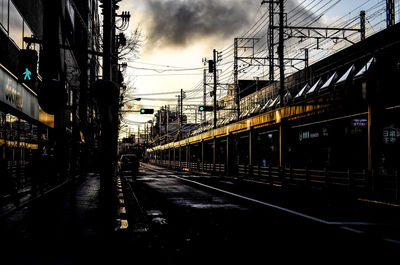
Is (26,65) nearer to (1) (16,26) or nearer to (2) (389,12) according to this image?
(1) (16,26)

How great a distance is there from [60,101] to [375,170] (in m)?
11.2

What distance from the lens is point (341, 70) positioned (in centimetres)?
2602

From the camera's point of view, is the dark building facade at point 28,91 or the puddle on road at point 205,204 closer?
the dark building facade at point 28,91

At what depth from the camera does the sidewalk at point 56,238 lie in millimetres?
5359

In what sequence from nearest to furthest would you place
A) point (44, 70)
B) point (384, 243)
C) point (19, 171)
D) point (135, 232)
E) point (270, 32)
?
point (384, 243) < point (135, 232) < point (44, 70) < point (19, 171) < point (270, 32)

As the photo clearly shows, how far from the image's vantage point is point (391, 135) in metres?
15.2

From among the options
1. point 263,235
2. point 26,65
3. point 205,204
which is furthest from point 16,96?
point 263,235

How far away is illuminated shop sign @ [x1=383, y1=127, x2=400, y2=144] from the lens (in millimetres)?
15125

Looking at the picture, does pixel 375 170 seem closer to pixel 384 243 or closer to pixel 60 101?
pixel 384 243

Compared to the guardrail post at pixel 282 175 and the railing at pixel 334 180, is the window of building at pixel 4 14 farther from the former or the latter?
the guardrail post at pixel 282 175

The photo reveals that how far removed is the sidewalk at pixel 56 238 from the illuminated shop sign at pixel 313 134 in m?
15.3

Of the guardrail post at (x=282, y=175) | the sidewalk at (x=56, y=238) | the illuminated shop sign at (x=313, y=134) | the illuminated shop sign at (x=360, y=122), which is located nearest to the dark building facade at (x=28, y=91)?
the sidewalk at (x=56, y=238)

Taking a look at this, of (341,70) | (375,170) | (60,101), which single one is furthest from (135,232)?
(341,70)

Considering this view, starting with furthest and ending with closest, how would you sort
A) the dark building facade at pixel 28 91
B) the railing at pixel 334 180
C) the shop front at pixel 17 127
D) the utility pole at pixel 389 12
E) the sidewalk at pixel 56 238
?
the utility pole at pixel 389 12
the shop front at pixel 17 127
the railing at pixel 334 180
the dark building facade at pixel 28 91
the sidewalk at pixel 56 238
